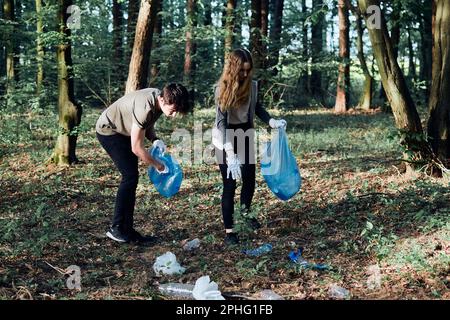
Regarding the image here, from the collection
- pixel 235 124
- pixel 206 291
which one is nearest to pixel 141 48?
pixel 235 124

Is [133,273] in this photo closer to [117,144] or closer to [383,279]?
[117,144]

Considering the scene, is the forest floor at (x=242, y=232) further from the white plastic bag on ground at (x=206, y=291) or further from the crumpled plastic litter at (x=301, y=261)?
the white plastic bag on ground at (x=206, y=291)

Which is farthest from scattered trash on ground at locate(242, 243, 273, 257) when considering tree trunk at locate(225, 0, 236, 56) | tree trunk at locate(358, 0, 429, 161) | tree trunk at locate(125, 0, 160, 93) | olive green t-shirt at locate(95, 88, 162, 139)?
tree trunk at locate(225, 0, 236, 56)

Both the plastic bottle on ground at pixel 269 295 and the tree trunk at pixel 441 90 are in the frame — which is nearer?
the plastic bottle on ground at pixel 269 295

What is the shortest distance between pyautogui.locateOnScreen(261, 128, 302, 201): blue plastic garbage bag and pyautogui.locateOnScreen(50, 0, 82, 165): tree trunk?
4.09 m

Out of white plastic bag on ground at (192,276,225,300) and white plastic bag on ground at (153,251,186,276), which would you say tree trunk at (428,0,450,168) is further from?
white plastic bag on ground at (192,276,225,300)

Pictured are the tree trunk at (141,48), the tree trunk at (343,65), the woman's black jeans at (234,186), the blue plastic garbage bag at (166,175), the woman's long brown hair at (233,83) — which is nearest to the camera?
the woman's long brown hair at (233,83)

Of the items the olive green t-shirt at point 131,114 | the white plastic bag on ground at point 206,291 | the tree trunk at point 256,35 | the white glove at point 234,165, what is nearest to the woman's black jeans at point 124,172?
the olive green t-shirt at point 131,114

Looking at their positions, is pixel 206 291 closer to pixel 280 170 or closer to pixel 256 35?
pixel 280 170

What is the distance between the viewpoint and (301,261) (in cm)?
443

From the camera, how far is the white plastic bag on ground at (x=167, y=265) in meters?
4.33

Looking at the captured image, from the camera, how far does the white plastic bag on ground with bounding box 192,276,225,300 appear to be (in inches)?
144

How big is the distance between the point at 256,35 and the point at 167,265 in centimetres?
958
